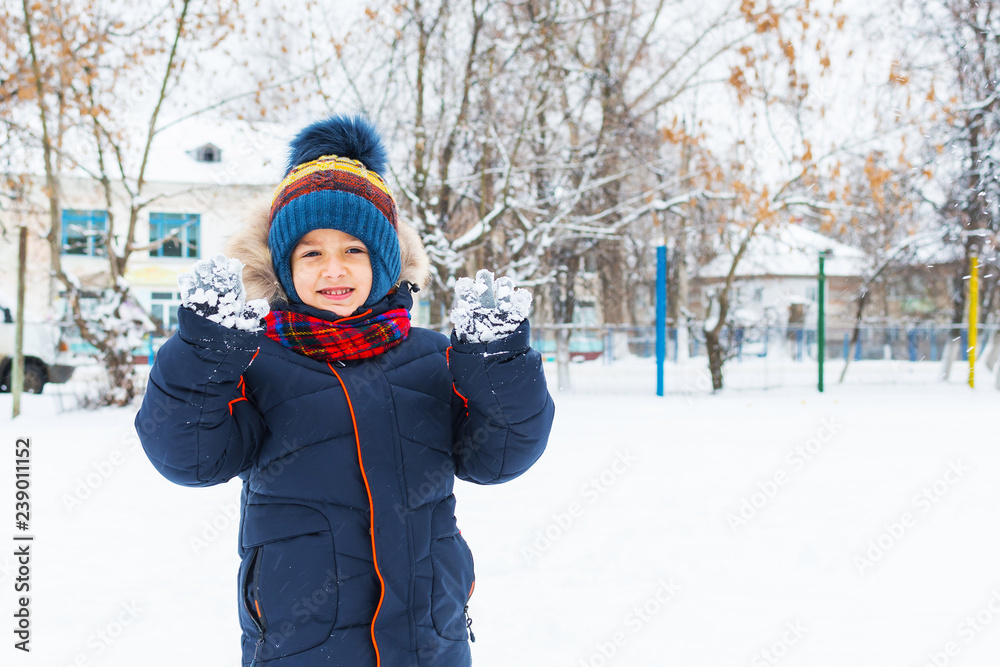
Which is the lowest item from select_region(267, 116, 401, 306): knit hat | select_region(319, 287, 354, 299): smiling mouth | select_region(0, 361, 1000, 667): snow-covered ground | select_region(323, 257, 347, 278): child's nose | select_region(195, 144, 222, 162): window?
select_region(0, 361, 1000, 667): snow-covered ground

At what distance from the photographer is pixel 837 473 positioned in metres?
5.40

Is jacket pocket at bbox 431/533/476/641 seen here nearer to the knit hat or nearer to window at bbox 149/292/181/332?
the knit hat

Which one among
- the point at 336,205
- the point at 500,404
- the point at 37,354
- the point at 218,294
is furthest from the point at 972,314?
the point at 37,354

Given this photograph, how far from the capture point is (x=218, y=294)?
124cm

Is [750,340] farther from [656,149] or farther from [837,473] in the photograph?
[837,473]

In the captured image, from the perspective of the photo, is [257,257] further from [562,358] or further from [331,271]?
[562,358]

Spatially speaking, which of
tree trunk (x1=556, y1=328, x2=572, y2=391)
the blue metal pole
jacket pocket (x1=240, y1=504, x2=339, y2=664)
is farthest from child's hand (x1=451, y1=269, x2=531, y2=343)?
tree trunk (x1=556, y1=328, x2=572, y2=391)

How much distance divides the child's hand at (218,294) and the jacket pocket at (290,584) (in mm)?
383

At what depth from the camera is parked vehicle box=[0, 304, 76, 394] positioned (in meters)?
9.85

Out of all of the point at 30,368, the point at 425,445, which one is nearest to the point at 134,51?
the point at 30,368

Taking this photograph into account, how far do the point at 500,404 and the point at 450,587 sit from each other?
1.24 ft

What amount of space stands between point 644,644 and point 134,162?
29.4 feet

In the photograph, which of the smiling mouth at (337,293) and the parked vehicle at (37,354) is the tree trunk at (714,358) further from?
the smiling mouth at (337,293)

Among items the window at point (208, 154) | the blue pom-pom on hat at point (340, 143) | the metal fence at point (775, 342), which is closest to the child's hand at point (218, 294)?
the blue pom-pom on hat at point (340, 143)
